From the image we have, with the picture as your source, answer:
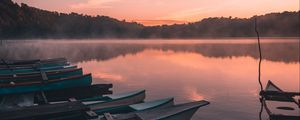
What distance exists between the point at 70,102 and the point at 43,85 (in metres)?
4.89

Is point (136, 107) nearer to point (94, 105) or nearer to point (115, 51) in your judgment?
point (94, 105)

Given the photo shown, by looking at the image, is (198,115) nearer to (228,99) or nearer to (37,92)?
(228,99)

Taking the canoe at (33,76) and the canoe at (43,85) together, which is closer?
the canoe at (43,85)

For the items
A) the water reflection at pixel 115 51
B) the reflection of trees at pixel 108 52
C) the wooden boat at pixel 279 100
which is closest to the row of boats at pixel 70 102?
the wooden boat at pixel 279 100

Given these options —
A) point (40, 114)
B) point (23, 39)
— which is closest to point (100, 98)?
point (40, 114)

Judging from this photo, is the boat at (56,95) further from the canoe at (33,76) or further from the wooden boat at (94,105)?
the wooden boat at (94,105)

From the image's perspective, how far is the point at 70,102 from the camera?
14.0m

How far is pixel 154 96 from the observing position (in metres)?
23.2

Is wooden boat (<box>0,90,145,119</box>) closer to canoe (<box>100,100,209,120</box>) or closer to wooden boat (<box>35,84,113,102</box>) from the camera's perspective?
canoe (<box>100,100,209,120</box>)

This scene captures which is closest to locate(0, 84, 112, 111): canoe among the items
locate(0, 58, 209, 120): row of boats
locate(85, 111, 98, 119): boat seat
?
locate(0, 58, 209, 120): row of boats

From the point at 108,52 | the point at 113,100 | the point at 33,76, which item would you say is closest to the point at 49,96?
the point at 33,76

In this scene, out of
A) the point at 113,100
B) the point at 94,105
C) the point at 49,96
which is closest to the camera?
the point at 94,105

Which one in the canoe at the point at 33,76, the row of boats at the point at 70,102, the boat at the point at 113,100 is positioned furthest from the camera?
the canoe at the point at 33,76

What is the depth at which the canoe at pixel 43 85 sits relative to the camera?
17186 millimetres
